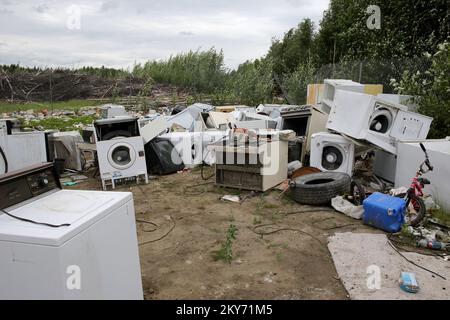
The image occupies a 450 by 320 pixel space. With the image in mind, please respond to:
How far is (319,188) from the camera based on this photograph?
461cm

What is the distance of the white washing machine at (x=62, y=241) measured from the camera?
1703 millimetres

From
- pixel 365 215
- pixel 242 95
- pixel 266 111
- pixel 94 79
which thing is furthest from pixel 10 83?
pixel 365 215

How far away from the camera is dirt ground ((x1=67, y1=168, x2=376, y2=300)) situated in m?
2.85

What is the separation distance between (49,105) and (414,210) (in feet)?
50.6

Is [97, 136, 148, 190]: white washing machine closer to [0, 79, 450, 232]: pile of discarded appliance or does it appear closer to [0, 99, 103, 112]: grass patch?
[0, 79, 450, 232]: pile of discarded appliance

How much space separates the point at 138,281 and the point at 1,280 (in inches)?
33.0

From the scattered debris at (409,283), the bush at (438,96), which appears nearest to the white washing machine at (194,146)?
the bush at (438,96)

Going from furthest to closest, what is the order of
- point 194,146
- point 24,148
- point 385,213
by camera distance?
point 194,146 → point 24,148 → point 385,213

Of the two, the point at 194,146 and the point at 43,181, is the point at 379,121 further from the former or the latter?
the point at 43,181

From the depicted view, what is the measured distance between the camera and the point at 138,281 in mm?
2383

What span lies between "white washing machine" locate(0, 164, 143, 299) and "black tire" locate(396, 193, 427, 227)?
304cm

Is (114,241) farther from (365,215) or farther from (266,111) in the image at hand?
(266,111)

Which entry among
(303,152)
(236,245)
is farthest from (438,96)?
(236,245)

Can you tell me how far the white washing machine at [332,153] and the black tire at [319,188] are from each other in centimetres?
53
